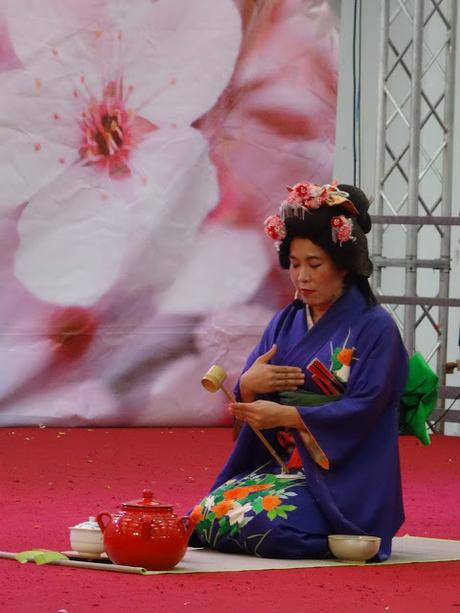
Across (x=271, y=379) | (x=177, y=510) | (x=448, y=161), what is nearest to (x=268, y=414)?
(x=271, y=379)

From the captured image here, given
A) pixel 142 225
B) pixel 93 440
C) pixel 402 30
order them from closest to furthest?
1. pixel 93 440
2. pixel 142 225
3. pixel 402 30

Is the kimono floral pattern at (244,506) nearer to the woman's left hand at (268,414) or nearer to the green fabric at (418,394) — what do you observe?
the woman's left hand at (268,414)

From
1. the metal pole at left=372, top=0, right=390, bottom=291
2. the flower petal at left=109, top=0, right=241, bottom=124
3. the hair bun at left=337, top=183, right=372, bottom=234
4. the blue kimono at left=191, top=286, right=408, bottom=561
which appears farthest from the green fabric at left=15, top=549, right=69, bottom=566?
the metal pole at left=372, top=0, right=390, bottom=291

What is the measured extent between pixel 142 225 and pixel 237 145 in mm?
593

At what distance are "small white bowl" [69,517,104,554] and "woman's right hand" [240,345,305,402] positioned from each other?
52 centimetres

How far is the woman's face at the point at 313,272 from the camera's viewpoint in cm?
338

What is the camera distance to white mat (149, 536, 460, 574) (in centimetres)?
309

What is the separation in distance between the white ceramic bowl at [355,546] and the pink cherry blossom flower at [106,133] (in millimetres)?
3184

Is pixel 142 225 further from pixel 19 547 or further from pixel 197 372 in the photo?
pixel 19 547

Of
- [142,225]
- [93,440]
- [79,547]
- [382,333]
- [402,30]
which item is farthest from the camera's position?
[402,30]

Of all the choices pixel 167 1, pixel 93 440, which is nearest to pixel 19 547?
pixel 93 440

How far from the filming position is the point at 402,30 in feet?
23.0

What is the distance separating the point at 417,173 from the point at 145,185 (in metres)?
1.21

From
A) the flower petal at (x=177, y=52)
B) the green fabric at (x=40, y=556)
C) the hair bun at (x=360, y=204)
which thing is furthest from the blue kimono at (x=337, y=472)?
the flower petal at (x=177, y=52)
